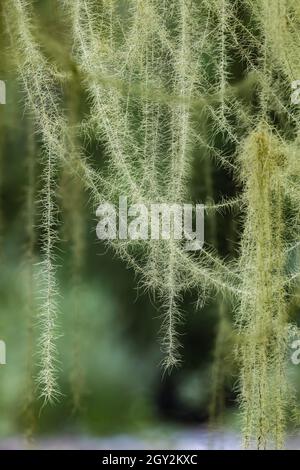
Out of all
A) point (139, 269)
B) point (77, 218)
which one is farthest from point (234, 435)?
point (77, 218)

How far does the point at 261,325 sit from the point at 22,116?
1.66ft

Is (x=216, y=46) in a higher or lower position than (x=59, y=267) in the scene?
higher

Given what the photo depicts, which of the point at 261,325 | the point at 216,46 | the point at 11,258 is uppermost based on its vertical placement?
the point at 216,46

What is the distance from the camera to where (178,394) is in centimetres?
108

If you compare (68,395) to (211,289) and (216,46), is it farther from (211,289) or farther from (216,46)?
(216,46)

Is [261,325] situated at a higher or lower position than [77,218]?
lower

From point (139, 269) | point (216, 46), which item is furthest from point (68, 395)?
point (216, 46)

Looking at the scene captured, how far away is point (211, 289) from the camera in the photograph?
1.06m

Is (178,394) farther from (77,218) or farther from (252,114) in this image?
(252,114)
